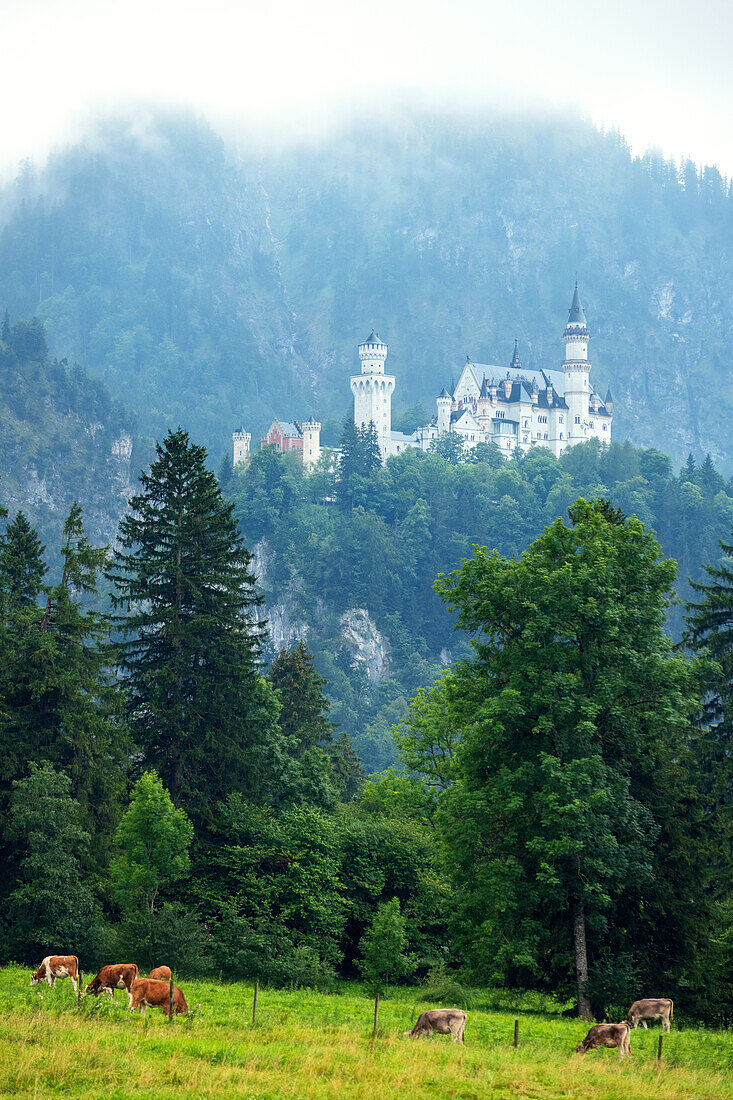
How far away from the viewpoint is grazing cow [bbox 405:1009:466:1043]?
24062 mm

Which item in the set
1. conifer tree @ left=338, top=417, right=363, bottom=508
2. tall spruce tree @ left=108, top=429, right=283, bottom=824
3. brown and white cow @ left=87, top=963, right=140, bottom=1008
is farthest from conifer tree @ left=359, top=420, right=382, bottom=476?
brown and white cow @ left=87, top=963, right=140, bottom=1008

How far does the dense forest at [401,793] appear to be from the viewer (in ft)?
103

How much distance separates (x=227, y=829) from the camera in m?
40.6

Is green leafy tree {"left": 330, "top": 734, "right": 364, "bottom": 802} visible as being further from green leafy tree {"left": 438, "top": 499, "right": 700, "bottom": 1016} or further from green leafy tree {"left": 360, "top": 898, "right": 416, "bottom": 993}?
green leafy tree {"left": 438, "top": 499, "right": 700, "bottom": 1016}

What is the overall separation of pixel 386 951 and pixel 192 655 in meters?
12.3

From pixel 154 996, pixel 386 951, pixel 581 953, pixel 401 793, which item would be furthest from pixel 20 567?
pixel 154 996

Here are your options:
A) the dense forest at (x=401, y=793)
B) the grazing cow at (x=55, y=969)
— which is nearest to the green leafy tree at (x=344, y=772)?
the dense forest at (x=401, y=793)

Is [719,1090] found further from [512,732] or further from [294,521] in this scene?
[294,521]

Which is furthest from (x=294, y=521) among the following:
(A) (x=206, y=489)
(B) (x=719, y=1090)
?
(B) (x=719, y=1090)

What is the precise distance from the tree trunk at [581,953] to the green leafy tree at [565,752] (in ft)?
0.14

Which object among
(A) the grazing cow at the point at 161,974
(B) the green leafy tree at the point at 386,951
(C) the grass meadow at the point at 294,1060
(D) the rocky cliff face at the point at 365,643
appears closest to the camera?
(C) the grass meadow at the point at 294,1060

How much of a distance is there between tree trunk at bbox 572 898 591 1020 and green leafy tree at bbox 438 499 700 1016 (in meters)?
0.04

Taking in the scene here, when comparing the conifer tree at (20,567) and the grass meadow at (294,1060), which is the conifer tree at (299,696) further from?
the grass meadow at (294,1060)

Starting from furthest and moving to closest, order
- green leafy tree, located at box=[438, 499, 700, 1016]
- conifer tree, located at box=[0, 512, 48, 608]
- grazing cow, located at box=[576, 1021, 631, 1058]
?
conifer tree, located at box=[0, 512, 48, 608], green leafy tree, located at box=[438, 499, 700, 1016], grazing cow, located at box=[576, 1021, 631, 1058]
